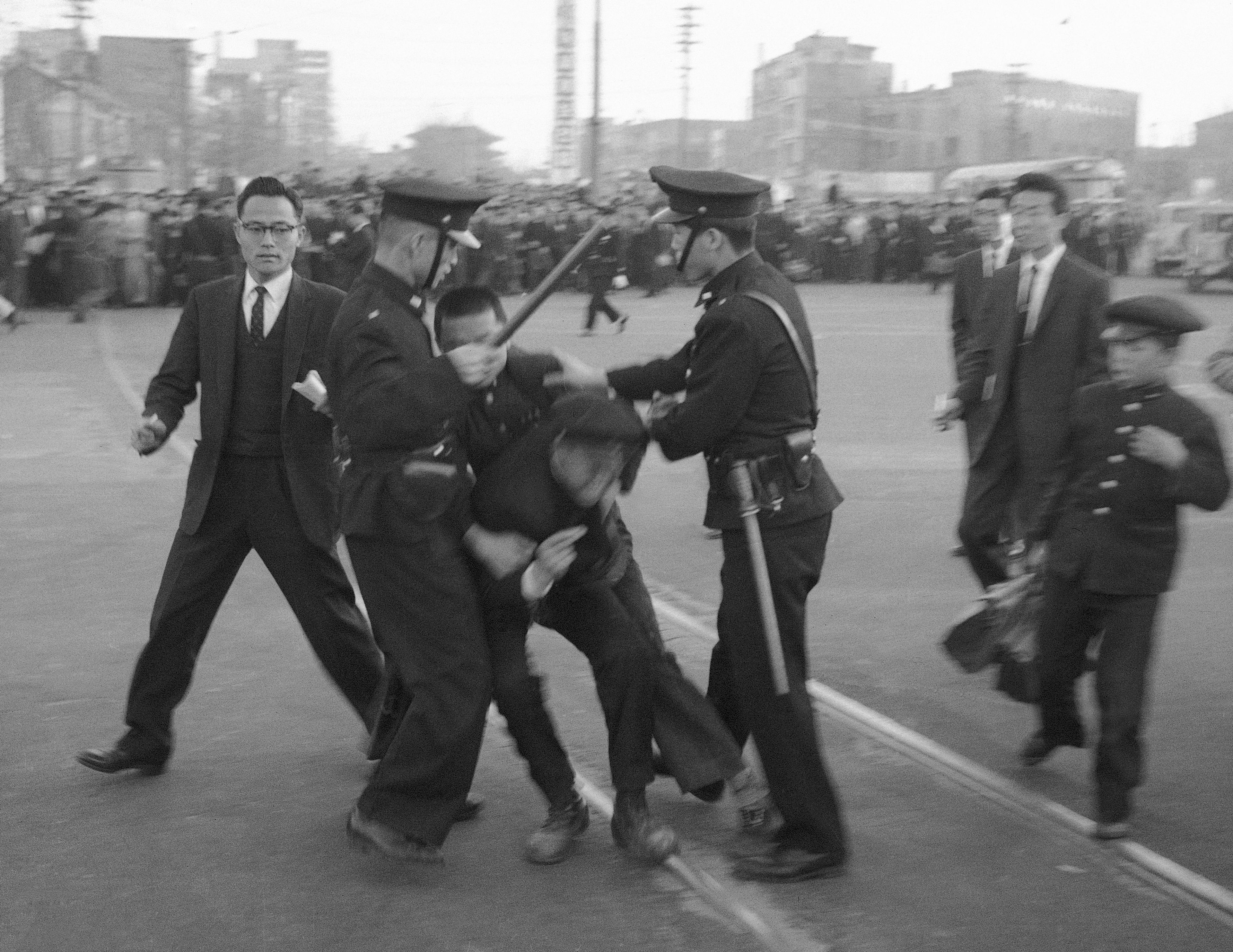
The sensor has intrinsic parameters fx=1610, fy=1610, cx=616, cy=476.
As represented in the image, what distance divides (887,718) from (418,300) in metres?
2.43

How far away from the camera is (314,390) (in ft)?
15.7

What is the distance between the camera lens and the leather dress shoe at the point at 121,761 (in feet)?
16.5

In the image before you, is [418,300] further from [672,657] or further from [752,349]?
[672,657]

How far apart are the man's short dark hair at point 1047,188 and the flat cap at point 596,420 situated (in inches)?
102

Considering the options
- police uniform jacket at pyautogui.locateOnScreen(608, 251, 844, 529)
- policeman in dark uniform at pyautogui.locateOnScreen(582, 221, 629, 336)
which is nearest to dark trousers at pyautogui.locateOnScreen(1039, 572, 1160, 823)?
police uniform jacket at pyautogui.locateOnScreen(608, 251, 844, 529)

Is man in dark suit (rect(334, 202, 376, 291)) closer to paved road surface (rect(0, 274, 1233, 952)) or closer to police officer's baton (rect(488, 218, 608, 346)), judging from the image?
paved road surface (rect(0, 274, 1233, 952))

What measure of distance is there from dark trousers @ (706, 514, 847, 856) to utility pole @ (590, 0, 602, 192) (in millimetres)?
39580

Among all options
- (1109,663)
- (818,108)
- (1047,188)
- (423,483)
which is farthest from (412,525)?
(818,108)

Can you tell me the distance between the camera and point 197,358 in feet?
16.6

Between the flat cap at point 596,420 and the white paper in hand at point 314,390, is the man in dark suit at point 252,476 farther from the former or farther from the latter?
the flat cap at point 596,420

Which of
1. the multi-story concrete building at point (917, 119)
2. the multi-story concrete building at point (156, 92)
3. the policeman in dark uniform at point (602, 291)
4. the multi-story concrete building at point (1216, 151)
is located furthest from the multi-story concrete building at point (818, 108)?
the policeman in dark uniform at point (602, 291)

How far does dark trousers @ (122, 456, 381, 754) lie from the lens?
4965mm

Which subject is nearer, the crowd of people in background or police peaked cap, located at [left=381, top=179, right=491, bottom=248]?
police peaked cap, located at [left=381, top=179, right=491, bottom=248]

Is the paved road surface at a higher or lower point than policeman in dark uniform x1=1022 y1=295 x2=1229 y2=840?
lower
